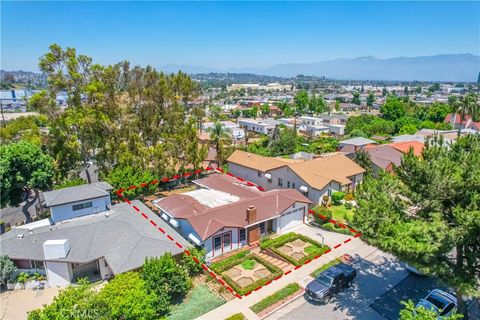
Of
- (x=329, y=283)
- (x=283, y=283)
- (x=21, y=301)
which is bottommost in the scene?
(x=21, y=301)

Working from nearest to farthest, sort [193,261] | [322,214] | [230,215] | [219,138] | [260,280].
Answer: [260,280], [193,261], [230,215], [322,214], [219,138]

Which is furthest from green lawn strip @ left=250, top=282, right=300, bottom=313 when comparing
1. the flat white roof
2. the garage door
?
the flat white roof

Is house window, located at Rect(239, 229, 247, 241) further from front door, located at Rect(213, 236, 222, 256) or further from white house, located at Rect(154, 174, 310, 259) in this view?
front door, located at Rect(213, 236, 222, 256)

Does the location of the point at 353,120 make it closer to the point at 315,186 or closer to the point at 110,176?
the point at 315,186

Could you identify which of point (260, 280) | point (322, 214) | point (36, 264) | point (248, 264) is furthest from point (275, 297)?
point (36, 264)

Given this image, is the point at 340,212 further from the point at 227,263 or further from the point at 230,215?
the point at 227,263

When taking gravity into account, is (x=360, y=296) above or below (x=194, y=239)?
below

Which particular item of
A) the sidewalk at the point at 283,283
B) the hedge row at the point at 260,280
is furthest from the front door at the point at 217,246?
the sidewalk at the point at 283,283
